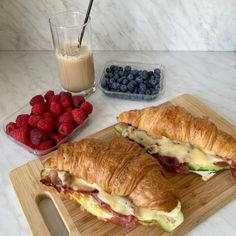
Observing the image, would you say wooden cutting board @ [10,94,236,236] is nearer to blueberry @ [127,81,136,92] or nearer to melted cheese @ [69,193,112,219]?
melted cheese @ [69,193,112,219]

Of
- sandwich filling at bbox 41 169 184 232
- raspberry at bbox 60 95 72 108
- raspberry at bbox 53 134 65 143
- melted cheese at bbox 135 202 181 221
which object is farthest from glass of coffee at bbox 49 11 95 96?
melted cheese at bbox 135 202 181 221

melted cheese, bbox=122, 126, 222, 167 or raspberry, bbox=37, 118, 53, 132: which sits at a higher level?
raspberry, bbox=37, 118, 53, 132

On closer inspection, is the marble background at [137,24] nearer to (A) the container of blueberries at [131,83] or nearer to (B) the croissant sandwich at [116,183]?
(A) the container of blueberries at [131,83]

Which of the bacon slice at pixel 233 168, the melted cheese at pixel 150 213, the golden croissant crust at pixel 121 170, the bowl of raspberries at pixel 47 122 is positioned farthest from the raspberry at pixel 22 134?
the bacon slice at pixel 233 168

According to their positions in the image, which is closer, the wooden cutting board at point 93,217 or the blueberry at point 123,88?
the wooden cutting board at point 93,217

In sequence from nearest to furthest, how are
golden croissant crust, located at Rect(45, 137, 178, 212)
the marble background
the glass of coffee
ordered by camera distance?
golden croissant crust, located at Rect(45, 137, 178, 212), the glass of coffee, the marble background

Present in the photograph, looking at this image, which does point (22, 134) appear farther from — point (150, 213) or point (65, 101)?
point (150, 213)

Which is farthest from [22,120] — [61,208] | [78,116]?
[61,208]

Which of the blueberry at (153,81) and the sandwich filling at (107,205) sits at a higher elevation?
the blueberry at (153,81)
